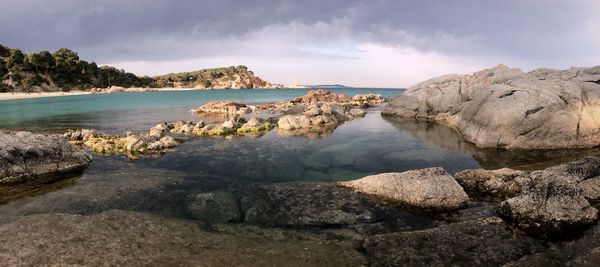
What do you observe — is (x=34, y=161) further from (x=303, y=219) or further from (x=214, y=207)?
(x=303, y=219)

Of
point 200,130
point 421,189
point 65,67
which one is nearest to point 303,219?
point 421,189

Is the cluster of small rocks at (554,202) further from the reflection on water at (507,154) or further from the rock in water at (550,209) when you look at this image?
the reflection on water at (507,154)

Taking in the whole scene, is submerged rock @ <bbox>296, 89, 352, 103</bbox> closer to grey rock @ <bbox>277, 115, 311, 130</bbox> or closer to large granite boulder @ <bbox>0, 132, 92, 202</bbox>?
grey rock @ <bbox>277, 115, 311, 130</bbox>

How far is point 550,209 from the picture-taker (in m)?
14.6

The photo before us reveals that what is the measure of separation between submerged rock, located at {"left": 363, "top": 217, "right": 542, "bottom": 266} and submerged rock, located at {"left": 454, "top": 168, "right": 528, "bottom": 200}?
4300 mm

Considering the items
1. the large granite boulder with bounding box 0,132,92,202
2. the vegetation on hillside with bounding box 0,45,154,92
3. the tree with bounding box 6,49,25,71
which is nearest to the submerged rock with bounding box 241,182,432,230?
the large granite boulder with bounding box 0,132,92,202

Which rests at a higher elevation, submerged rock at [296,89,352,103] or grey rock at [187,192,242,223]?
submerged rock at [296,89,352,103]

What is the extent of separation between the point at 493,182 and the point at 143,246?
16969 mm

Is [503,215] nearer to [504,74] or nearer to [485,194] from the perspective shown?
[485,194]

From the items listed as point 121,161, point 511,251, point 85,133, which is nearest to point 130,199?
point 121,161

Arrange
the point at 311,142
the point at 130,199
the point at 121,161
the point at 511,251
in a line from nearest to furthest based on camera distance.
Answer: the point at 511,251
the point at 130,199
the point at 121,161
the point at 311,142

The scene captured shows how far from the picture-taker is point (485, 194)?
1844cm

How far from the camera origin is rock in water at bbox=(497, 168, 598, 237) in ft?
45.9

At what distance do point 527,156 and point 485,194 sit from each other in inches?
490
